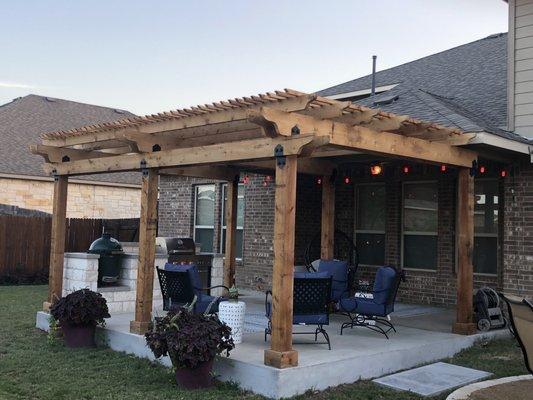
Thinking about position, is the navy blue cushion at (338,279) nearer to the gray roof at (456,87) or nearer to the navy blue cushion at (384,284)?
the navy blue cushion at (384,284)

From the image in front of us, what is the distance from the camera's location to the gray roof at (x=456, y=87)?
325 inches

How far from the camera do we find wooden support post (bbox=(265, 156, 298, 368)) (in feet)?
17.6

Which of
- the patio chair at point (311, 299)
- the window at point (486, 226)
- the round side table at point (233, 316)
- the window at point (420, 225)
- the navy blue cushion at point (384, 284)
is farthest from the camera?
the window at point (420, 225)

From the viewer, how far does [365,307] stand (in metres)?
7.13

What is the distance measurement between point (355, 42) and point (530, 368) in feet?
40.2

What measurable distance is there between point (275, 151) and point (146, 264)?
8.55 ft

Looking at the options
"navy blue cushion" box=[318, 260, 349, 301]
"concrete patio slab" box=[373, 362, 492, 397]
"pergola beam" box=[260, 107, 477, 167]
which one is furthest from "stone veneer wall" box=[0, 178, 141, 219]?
"concrete patio slab" box=[373, 362, 492, 397]

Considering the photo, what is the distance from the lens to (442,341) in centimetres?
689

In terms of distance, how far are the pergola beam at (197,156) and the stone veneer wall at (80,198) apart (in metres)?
11.2

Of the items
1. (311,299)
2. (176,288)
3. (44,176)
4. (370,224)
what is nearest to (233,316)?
(311,299)

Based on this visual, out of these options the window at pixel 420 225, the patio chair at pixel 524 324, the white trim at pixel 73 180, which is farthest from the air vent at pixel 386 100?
the white trim at pixel 73 180

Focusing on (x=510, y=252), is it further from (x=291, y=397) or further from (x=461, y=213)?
(x=291, y=397)

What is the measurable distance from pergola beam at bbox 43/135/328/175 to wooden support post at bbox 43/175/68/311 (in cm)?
26

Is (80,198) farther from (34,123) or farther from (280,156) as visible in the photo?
(280,156)
